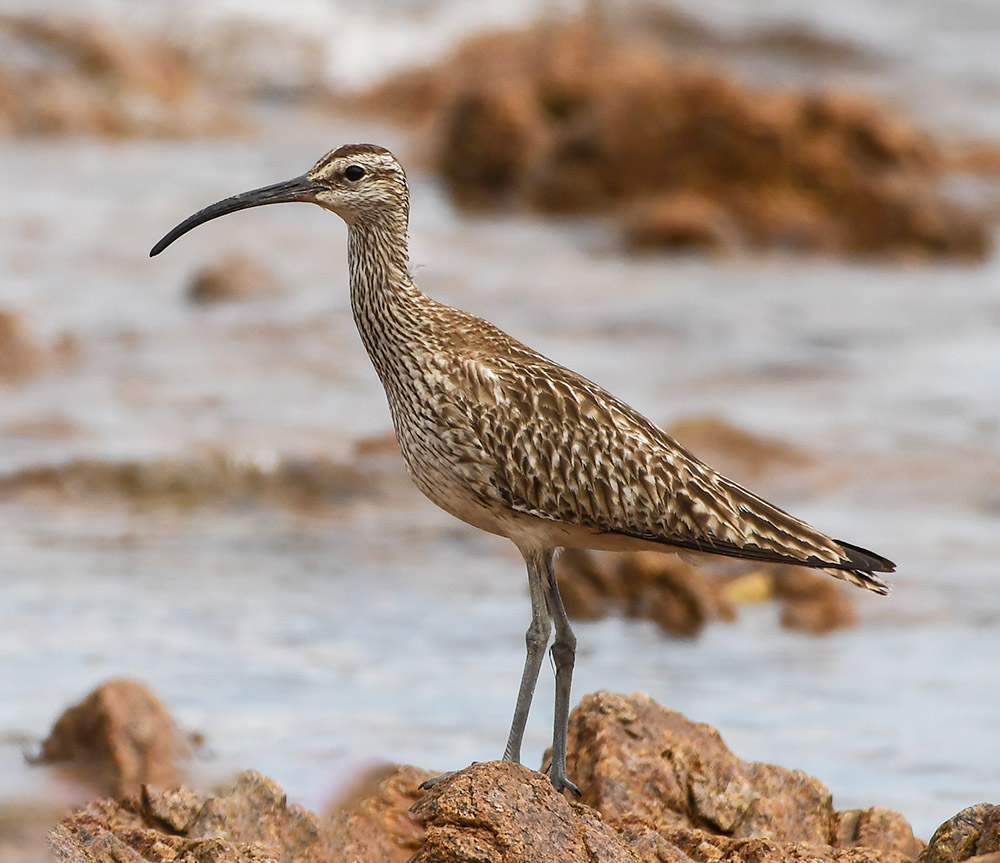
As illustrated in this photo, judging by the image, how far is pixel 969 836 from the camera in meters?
6.58

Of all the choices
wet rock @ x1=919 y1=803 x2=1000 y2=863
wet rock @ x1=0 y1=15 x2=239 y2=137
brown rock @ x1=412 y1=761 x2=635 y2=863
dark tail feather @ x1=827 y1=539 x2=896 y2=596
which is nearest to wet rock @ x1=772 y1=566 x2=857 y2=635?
dark tail feather @ x1=827 y1=539 x2=896 y2=596

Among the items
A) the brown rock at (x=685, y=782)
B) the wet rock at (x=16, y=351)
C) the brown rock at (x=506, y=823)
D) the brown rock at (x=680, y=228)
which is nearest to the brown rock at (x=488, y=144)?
the brown rock at (x=680, y=228)

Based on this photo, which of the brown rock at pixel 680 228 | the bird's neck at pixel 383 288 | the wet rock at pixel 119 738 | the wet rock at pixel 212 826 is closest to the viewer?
the wet rock at pixel 212 826

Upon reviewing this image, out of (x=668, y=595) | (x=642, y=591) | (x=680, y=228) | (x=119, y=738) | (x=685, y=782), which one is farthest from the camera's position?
(x=680, y=228)

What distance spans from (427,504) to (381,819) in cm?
883

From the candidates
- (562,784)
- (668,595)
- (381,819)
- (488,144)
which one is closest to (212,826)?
(381,819)

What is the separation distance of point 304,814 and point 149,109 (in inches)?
1105

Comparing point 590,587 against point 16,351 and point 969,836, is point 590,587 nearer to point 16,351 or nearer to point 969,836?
point 969,836

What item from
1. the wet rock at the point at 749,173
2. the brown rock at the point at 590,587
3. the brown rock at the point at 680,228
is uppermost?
the wet rock at the point at 749,173

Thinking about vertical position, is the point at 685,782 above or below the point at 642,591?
below

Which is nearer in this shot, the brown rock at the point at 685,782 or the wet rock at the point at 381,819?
the wet rock at the point at 381,819

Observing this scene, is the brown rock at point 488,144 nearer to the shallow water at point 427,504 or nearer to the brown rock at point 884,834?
the shallow water at point 427,504

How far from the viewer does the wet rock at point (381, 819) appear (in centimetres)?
704

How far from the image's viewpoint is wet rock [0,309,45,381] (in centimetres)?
1850
